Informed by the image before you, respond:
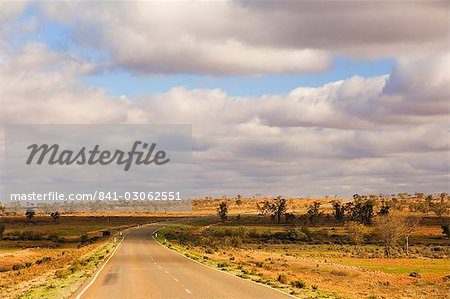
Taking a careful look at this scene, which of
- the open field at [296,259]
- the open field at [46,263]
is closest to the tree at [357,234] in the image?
the open field at [296,259]

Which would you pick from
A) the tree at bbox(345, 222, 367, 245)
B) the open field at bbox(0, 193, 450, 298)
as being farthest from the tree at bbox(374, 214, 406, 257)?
the tree at bbox(345, 222, 367, 245)

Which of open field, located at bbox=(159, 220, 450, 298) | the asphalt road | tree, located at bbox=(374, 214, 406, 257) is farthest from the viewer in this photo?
tree, located at bbox=(374, 214, 406, 257)

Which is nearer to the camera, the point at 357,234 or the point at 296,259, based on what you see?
the point at 296,259

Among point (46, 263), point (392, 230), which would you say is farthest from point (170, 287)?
point (392, 230)

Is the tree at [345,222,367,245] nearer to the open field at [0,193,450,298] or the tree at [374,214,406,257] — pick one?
the open field at [0,193,450,298]

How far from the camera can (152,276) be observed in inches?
1479

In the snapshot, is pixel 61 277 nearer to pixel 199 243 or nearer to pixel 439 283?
pixel 439 283

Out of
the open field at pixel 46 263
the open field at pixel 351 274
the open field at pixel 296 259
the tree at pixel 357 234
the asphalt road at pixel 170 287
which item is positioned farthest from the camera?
the tree at pixel 357 234

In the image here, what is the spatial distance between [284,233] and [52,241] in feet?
150

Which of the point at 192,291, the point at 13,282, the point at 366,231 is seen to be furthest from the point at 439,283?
the point at 366,231

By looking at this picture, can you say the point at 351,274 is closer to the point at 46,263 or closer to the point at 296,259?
the point at 296,259

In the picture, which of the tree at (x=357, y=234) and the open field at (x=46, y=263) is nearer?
the open field at (x=46, y=263)

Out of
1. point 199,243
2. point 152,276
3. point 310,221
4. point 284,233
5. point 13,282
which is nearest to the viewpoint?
point 152,276

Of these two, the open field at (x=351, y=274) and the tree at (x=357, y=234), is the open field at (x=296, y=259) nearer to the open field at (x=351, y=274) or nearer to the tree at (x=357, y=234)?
the open field at (x=351, y=274)
